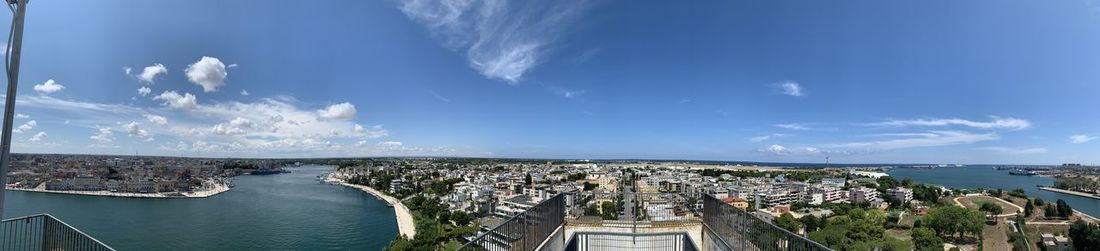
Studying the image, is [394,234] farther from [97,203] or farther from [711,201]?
[97,203]

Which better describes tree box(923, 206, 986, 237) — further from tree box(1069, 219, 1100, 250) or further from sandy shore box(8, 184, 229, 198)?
sandy shore box(8, 184, 229, 198)

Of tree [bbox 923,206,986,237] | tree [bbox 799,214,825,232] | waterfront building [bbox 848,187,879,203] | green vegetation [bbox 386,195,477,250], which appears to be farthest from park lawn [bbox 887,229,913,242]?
green vegetation [bbox 386,195,477,250]

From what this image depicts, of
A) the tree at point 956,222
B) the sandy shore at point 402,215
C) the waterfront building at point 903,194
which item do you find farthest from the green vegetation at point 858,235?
the sandy shore at point 402,215

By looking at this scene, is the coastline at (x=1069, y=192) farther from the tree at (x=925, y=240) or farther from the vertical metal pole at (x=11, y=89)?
the vertical metal pole at (x=11, y=89)

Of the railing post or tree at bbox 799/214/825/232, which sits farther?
tree at bbox 799/214/825/232

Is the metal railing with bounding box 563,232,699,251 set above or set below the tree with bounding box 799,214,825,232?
above

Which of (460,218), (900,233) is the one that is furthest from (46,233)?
(900,233)
